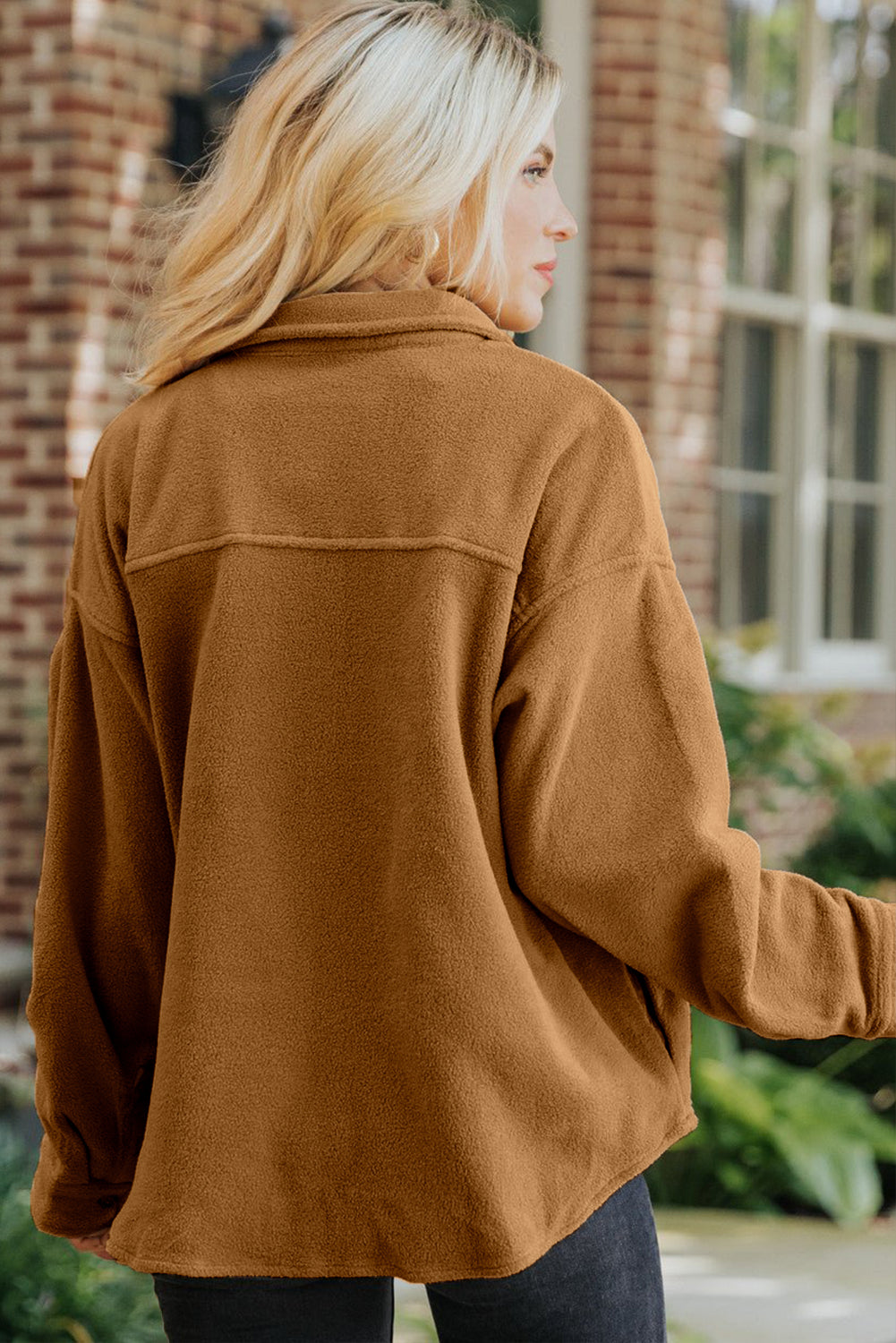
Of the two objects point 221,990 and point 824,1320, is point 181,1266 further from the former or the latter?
point 824,1320

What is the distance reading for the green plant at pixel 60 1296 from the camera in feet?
10.1

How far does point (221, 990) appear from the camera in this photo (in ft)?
4.93

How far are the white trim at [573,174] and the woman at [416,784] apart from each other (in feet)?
16.5

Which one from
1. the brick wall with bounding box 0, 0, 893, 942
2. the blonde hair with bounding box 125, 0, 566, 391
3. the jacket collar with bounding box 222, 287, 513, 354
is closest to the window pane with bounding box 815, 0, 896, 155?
the brick wall with bounding box 0, 0, 893, 942

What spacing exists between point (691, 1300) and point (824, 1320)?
0.98 feet

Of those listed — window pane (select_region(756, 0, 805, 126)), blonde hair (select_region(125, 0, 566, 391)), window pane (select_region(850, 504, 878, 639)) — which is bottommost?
window pane (select_region(850, 504, 878, 639))

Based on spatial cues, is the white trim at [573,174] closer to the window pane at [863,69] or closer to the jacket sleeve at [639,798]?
the window pane at [863,69]

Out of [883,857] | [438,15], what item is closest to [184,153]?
[883,857]

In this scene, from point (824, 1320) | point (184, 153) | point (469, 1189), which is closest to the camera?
point (469, 1189)

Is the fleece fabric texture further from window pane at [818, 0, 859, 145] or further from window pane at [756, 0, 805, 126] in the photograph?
window pane at [818, 0, 859, 145]

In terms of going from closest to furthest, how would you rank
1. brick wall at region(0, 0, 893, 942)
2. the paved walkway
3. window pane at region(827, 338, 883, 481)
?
the paved walkway < brick wall at region(0, 0, 893, 942) < window pane at region(827, 338, 883, 481)

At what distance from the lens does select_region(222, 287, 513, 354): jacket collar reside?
5.07 ft

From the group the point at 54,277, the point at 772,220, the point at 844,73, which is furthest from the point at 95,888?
the point at 844,73

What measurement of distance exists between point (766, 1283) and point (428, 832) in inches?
128
